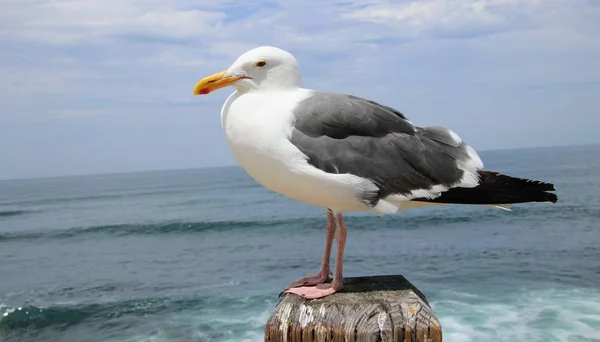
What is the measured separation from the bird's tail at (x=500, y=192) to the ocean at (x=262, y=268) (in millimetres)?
7785

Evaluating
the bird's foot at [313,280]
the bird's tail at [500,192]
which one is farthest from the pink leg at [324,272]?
the bird's tail at [500,192]

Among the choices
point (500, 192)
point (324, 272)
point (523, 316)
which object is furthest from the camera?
point (523, 316)

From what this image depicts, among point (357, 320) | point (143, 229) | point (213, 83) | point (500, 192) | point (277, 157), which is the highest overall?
point (213, 83)

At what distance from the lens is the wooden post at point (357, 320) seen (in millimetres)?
2107

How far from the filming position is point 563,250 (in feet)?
62.0

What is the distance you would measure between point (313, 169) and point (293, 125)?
24cm

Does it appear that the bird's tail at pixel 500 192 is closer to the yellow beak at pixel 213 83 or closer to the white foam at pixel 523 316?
the yellow beak at pixel 213 83

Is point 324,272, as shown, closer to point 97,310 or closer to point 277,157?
point 277,157

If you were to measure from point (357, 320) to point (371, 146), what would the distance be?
102cm

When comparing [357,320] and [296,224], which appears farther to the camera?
[296,224]

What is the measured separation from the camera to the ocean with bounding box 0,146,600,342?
1163 centimetres

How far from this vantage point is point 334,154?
286 centimetres

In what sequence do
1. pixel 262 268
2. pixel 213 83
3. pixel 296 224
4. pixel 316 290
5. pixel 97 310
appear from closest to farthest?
1. pixel 316 290
2. pixel 213 83
3. pixel 97 310
4. pixel 262 268
5. pixel 296 224

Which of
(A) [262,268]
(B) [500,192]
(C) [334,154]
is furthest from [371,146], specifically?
(A) [262,268]
